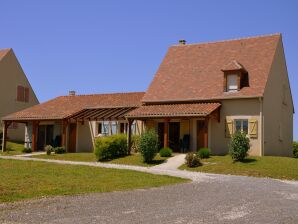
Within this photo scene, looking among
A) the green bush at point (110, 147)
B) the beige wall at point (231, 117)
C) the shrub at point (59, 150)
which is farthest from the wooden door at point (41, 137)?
the beige wall at point (231, 117)

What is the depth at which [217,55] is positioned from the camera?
1309 inches

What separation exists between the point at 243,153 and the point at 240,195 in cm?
1073

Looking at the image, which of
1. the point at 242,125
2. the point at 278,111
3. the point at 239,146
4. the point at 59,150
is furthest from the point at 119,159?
the point at 278,111

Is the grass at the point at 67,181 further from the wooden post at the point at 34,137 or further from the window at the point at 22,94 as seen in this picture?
the window at the point at 22,94

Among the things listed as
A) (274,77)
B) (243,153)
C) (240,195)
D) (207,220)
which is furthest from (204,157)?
(207,220)

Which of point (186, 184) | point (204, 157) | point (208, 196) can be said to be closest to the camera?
point (208, 196)

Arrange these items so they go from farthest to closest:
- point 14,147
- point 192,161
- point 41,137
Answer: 1. point 14,147
2. point 41,137
3. point 192,161

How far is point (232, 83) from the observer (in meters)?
29.9

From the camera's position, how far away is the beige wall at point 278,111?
2951cm

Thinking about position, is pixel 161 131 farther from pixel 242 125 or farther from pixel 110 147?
pixel 242 125

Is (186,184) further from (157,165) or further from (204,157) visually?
(204,157)

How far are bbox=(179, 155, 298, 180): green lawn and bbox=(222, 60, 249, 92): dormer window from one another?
6.20 meters

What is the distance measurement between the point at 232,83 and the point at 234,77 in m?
0.42

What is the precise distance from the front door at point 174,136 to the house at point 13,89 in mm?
19022
